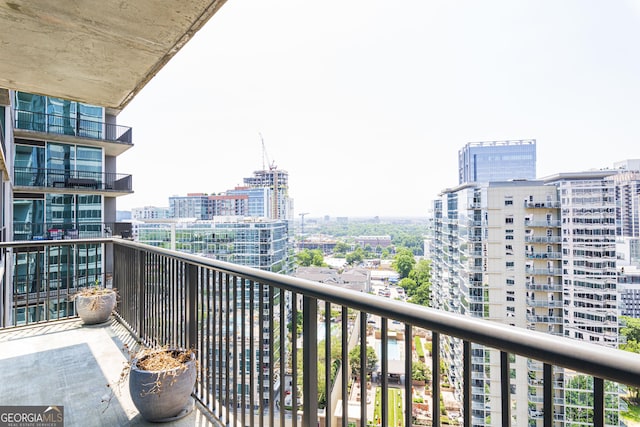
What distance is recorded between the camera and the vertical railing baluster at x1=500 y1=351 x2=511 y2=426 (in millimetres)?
699

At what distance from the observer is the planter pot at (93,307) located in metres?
3.26

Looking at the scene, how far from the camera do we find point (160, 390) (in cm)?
169

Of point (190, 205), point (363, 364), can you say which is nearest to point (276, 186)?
point (190, 205)

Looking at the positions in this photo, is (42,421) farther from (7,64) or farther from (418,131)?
(418,131)

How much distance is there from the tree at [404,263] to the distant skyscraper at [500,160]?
A: 15.0m

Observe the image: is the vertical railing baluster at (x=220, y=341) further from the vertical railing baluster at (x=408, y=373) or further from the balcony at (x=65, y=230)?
the balcony at (x=65, y=230)

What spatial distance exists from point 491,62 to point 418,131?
13.0 metres

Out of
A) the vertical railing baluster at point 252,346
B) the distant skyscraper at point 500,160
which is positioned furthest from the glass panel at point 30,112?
the distant skyscraper at point 500,160

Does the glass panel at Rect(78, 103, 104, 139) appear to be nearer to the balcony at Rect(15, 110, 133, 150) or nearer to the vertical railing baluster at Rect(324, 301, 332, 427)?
the balcony at Rect(15, 110, 133, 150)

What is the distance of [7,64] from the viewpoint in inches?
83.5

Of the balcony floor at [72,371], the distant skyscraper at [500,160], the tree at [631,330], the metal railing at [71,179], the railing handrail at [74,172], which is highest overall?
the distant skyscraper at [500,160]

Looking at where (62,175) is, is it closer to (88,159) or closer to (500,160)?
(88,159)

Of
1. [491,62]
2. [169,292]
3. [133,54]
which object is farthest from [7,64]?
[491,62]

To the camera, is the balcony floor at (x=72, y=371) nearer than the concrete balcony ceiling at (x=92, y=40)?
No
